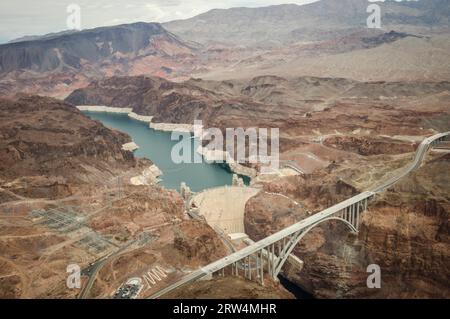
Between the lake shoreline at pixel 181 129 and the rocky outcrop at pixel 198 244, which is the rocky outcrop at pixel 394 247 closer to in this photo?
the rocky outcrop at pixel 198 244

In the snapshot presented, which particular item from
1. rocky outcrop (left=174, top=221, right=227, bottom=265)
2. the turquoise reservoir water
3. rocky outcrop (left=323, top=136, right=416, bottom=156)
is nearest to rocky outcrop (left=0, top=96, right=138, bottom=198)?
the turquoise reservoir water

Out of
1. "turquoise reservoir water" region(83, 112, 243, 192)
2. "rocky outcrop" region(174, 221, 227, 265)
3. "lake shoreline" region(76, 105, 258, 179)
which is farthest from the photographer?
"lake shoreline" region(76, 105, 258, 179)

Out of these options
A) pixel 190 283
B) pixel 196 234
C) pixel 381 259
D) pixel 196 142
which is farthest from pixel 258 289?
pixel 196 142

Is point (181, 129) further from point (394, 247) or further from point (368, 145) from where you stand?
point (394, 247)

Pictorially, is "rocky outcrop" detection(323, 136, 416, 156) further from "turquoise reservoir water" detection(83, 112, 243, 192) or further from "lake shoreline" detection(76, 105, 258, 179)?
"turquoise reservoir water" detection(83, 112, 243, 192)

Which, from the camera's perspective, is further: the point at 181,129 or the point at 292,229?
the point at 181,129

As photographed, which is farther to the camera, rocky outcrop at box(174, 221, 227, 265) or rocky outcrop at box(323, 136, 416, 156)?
rocky outcrop at box(323, 136, 416, 156)

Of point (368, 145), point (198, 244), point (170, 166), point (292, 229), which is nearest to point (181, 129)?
point (170, 166)

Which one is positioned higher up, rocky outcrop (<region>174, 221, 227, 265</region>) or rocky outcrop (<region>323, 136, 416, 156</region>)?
rocky outcrop (<region>323, 136, 416, 156</region>)

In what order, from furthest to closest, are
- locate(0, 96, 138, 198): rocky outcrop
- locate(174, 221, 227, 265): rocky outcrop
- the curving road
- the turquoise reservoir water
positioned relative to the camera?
the turquoise reservoir water → locate(0, 96, 138, 198): rocky outcrop → locate(174, 221, 227, 265): rocky outcrop → the curving road
